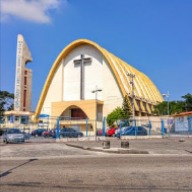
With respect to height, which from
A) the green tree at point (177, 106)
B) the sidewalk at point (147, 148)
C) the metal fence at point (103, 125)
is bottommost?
the sidewalk at point (147, 148)

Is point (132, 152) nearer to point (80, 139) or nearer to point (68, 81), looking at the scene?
point (80, 139)

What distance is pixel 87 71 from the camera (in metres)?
72.0

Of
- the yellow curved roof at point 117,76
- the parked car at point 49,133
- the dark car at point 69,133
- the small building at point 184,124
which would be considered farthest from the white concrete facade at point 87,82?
the dark car at point 69,133

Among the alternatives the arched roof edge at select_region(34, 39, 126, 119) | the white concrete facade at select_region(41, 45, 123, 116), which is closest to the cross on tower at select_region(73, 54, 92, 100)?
the white concrete facade at select_region(41, 45, 123, 116)

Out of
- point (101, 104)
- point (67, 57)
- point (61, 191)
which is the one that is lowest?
point (61, 191)

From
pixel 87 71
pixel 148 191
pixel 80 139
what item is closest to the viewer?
pixel 148 191

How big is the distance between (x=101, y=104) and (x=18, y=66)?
23.7 metres

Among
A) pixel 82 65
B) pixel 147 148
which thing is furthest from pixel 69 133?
pixel 82 65

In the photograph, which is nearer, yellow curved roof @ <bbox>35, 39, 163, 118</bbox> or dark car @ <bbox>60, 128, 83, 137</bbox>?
dark car @ <bbox>60, 128, 83, 137</bbox>

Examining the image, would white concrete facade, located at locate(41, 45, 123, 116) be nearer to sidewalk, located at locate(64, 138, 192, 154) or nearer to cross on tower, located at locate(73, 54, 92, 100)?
cross on tower, located at locate(73, 54, 92, 100)

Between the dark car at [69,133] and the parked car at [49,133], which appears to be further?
the parked car at [49,133]

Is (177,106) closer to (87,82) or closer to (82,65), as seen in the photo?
(87,82)

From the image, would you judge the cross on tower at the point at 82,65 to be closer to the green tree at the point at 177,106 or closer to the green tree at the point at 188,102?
the green tree at the point at 177,106

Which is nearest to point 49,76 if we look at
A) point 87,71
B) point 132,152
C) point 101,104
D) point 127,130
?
point 87,71
